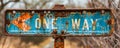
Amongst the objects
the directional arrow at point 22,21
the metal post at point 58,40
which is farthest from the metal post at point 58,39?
the directional arrow at point 22,21

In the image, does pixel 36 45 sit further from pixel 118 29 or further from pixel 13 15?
pixel 13 15

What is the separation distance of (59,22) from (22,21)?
202 mm

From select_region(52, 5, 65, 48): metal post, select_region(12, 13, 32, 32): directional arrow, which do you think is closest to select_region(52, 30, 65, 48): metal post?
select_region(52, 5, 65, 48): metal post

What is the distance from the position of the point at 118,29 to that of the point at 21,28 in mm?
3875

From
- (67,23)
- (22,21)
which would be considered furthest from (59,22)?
(22,21)

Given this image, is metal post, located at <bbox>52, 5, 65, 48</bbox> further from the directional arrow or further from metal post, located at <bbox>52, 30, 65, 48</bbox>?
the directional arrow

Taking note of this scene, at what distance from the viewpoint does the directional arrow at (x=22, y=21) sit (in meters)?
2.02

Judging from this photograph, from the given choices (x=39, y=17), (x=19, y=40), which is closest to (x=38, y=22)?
(x=39, y=17)

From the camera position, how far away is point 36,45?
12883mm

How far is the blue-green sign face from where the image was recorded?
2.01 m

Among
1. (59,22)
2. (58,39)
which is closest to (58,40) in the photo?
(58,39)

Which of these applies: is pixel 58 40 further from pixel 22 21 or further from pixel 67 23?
pixel 22 21

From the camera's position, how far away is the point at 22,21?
2.02 meters

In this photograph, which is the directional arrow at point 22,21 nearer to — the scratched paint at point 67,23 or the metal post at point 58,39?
the scratched paint at point 67,23
